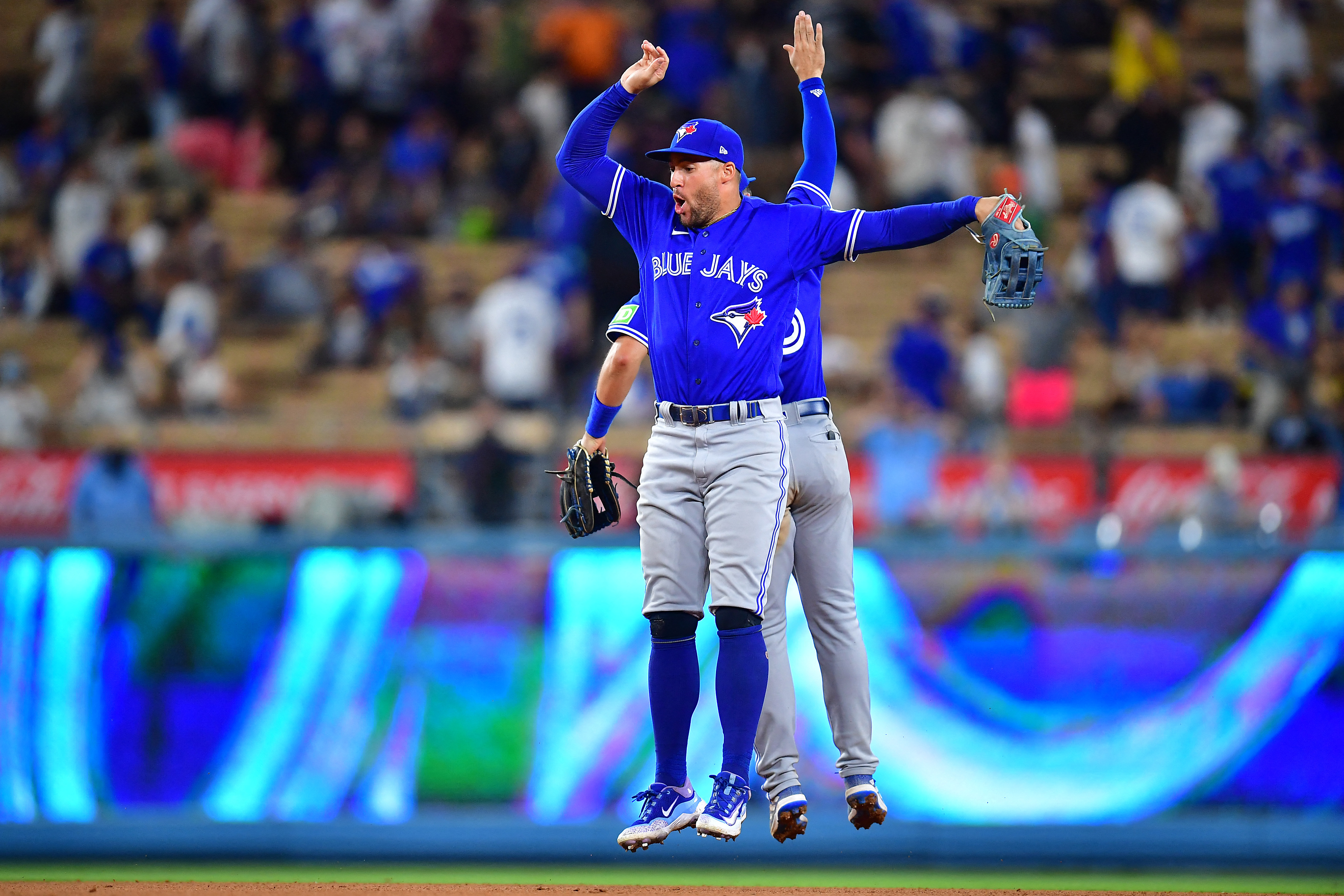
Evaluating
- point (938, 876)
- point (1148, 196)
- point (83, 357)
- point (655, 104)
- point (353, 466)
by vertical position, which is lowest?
point (938, 876)

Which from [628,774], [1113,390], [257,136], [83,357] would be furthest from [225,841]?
[257,136]

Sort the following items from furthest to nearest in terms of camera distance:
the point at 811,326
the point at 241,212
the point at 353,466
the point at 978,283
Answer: the point at 241,212 < the point at 978,283 < the point at 353,466 < the point at 811,326

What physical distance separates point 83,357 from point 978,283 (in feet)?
26.3

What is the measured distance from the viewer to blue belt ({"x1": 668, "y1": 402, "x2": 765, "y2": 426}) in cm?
600

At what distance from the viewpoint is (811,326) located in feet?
20.8

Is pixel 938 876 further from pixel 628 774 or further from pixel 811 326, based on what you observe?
pixel 811 326

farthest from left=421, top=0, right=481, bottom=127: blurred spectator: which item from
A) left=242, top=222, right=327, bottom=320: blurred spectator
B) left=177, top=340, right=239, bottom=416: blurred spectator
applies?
left=177, top=340, right=239, bottom=416: blurred spectator

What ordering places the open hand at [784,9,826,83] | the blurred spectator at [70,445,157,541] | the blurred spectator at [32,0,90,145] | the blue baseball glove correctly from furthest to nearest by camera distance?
the blurred spectator at [32,0,90,145] → the blurred spectator at [70,445,157,541] → the open hand at [784,9,826,83] → the blue baseball glove

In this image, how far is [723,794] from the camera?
5.79 metres

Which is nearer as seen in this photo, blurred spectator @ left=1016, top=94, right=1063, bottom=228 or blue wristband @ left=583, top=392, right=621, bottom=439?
blue wristband @ left=583, top=392, right=621, bottom=439

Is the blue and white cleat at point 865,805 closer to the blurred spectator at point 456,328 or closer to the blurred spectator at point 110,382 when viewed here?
the blurred spectator at point 456,328

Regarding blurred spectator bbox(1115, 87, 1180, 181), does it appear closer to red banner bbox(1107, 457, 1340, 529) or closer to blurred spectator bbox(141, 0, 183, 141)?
red banner bbox(1107, 457, 1340, 529)

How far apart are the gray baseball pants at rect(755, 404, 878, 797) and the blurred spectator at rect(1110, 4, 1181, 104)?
11.7 m

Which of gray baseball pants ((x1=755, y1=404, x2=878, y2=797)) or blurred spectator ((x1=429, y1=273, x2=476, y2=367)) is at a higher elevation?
blurred spectator ((x1=429, y1=273, x2=476, y2=367))
